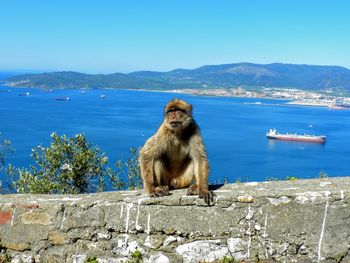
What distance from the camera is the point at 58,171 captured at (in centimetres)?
898

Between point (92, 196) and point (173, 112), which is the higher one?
point (173, 112)

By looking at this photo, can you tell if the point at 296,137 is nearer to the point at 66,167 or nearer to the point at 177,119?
the point at 66,167

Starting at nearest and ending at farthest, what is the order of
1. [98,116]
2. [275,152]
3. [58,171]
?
[58,171], [275,152], [98,116]

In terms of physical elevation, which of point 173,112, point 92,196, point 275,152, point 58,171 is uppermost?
point 173,112

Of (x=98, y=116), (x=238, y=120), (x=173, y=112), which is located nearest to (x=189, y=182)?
(x=173, y=112)

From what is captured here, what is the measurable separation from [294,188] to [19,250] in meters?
2.32

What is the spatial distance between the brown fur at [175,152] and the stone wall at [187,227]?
770mm

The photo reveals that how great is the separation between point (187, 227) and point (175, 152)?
4.09ft

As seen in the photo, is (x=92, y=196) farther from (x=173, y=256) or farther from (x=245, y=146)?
(x=245, y=146)

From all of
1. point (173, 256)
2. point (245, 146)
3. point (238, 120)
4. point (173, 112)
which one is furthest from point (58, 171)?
point (238, 120)

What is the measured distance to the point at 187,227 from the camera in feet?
11.1

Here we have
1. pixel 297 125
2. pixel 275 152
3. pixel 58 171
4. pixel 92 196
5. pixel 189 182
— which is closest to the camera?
pixel 92 196

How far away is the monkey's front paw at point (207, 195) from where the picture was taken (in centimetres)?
341

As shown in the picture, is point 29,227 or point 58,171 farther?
point 58,171
